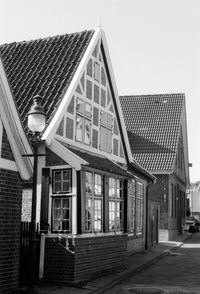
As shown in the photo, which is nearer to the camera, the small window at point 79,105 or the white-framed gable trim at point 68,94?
the white-framed gable trim at point 68,94

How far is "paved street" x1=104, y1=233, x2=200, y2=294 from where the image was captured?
11.7 m

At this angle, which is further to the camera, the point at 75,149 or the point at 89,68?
the point at 89,68

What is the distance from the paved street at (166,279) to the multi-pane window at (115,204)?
165 centimetres

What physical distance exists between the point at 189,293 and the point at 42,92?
674 cm

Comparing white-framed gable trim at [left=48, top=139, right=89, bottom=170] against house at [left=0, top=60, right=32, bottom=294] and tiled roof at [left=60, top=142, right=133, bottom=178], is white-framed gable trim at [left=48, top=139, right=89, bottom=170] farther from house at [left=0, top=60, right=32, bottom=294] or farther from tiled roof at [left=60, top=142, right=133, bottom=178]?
house at [left=0, top=60, right=32, bottom=294]

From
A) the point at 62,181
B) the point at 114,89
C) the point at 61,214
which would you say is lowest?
the point at 61,214

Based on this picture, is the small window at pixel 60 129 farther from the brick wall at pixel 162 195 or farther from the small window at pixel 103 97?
the brick wall at pixel 162 195

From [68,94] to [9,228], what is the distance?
4.58 metres

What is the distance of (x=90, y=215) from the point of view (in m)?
12.7

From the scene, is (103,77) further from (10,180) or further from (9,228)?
(9,228)

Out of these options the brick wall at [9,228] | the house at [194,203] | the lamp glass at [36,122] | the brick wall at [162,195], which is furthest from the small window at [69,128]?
the house at [194,203]

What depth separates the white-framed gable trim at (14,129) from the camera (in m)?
9.74

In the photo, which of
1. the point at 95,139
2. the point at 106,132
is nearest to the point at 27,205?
the point at 95,139

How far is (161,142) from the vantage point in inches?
1246
